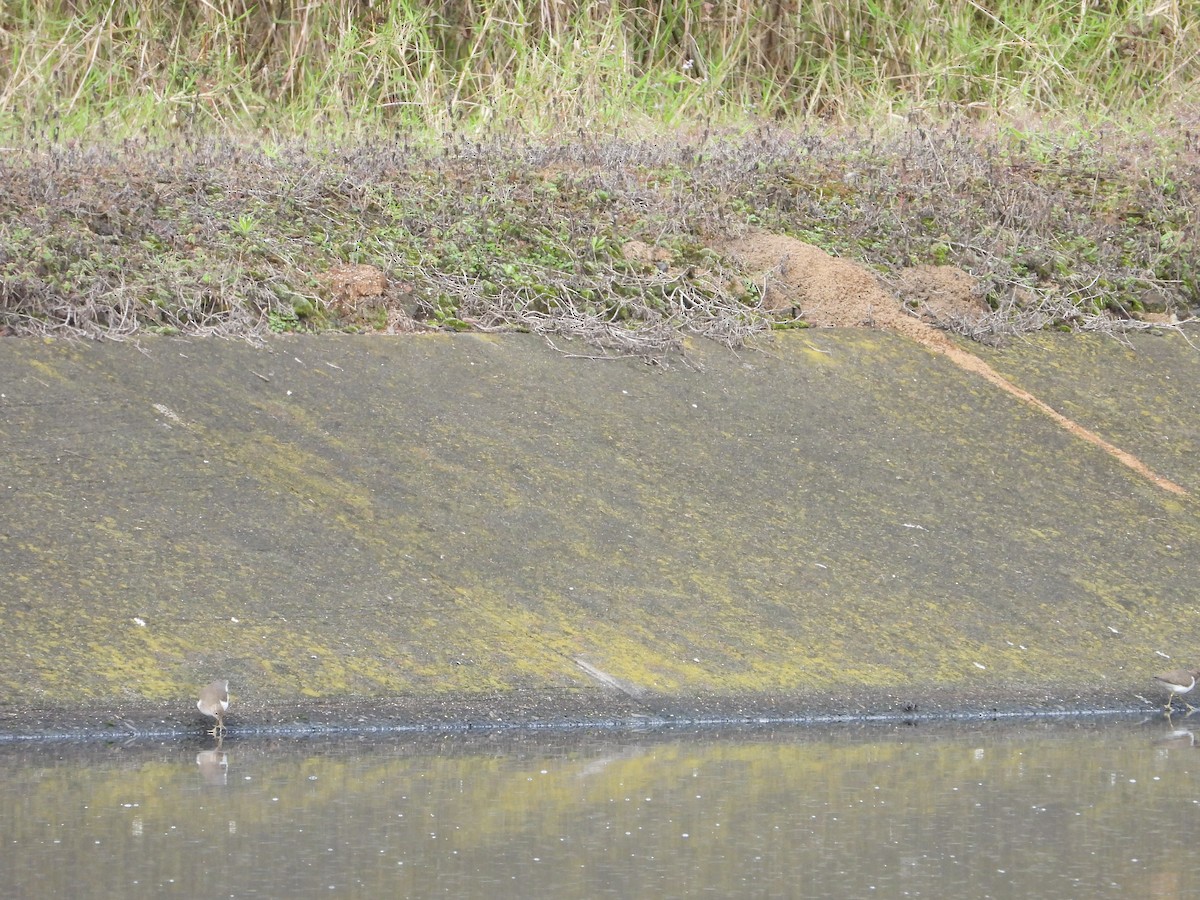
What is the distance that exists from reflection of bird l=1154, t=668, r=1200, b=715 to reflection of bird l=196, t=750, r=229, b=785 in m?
3.04

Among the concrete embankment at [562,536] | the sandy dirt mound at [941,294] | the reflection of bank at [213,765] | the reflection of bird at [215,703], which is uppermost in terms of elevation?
the sandy dirt mound at [941,294]

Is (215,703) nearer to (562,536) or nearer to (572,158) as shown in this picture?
(562,536)

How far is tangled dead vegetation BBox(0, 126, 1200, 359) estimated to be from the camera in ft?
24.7

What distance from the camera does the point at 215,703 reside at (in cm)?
518

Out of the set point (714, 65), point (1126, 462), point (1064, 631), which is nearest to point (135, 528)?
point (1064, 631)

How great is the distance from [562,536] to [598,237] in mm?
2525

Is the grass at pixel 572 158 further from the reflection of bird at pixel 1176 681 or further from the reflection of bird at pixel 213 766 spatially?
the reflection of bird at pixel 1176 681

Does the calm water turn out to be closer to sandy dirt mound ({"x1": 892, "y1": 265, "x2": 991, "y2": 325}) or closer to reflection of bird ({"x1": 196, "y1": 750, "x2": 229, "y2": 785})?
reflection of bird ({"x1": 196, "y1": 750, "x2": 229, "y2": 785})

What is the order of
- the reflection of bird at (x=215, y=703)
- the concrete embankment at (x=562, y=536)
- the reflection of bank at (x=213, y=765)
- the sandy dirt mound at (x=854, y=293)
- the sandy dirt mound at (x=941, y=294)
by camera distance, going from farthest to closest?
the sandy dirt mound at (x=941, y=294) → the sandy dirt mound at (x=854, y=293) → the concrete embankment at (x=562, y=536) → the reflection of bird at (x=215, y=703) → the reflection of bank at (x=213, y=765)

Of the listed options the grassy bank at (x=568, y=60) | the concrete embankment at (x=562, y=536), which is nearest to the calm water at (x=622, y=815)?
the concrete embankment at (x=562, y=536)

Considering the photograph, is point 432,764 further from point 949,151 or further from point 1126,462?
point 949,151

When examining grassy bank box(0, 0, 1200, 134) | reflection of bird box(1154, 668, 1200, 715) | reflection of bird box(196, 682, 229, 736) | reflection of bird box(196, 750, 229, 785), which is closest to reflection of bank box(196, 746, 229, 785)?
reflection of bird box(196, 750, 229, 785)

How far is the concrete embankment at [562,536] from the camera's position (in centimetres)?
546

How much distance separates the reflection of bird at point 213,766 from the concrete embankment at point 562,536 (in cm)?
17
